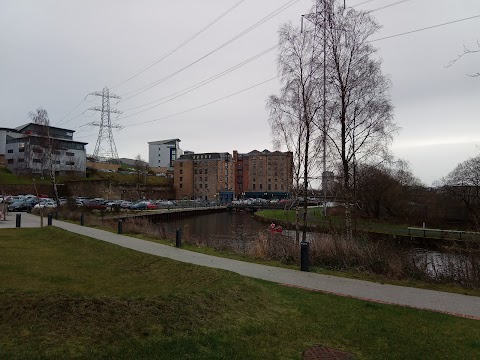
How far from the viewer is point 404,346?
556 centimetres

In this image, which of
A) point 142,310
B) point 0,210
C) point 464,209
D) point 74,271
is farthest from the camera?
point 464,209

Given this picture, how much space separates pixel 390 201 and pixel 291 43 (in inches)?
1213

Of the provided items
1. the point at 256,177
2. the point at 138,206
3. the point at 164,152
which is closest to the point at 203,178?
the point at 256,177

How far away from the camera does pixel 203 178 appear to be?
391 feet

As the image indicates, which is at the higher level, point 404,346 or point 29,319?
point 29,319

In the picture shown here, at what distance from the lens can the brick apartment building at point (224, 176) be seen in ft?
388

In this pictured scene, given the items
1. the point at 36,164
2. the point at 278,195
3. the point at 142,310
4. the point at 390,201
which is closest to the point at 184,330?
the point at 142,310

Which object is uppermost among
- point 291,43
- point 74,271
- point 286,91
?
point 291,43

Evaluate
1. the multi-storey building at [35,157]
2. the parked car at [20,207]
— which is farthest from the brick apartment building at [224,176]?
the parked car at [20,207]

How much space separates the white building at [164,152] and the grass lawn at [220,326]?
150498 millimetres

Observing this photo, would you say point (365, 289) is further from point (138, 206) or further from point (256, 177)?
point (256, 177)

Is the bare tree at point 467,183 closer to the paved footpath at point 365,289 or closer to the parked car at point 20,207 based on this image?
the paved footpath at point 365,289

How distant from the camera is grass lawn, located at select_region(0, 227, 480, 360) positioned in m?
4.98

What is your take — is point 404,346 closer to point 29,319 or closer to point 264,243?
point 29,319
